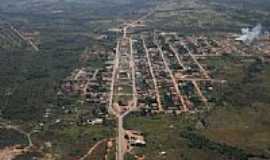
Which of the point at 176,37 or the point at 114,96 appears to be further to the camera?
the point at 176,37

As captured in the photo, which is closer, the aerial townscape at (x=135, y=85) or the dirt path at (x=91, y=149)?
the dirt path at (x=91, y=149)

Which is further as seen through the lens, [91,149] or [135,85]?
[135,85]

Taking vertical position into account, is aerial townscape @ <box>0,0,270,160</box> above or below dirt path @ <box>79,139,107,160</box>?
above

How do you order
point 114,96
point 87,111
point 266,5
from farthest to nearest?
point 266,5 → point 114,96 → point 87,111

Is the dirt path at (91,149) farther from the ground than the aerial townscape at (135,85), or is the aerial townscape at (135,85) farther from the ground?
the aerial townscape at (135,85)

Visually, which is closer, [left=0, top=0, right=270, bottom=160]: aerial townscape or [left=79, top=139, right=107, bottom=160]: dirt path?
[left=79, top=139, right=107, bottom=160]: dirt path

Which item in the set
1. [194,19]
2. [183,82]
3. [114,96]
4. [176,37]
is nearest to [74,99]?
[114,96]

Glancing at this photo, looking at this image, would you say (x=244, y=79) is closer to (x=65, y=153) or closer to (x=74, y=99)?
(x=74, y=99)

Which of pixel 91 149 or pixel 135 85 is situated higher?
pixel 135 85
